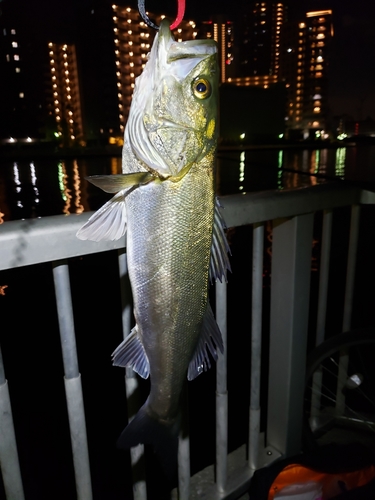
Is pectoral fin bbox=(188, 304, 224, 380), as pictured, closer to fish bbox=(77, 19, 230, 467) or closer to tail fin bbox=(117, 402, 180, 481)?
fish bbox=(77, 19, 230, 467)

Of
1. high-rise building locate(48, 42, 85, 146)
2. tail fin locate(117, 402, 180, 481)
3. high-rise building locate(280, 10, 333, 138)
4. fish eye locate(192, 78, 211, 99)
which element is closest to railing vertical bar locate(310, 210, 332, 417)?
fish eye locate(192, 78, 211, 99)

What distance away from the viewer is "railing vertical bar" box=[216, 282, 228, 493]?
1944 millimetres

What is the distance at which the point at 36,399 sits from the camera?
555cm

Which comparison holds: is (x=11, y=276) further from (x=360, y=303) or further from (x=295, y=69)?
(x=295, y=69)

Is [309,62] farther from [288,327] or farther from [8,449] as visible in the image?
[8,449]

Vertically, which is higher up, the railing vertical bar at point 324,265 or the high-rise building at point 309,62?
the high-rise building at point 309,62

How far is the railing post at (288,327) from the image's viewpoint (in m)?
2.18

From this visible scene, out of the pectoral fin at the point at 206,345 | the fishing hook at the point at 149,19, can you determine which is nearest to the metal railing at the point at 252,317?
the pectoral fin at the point at 206,345

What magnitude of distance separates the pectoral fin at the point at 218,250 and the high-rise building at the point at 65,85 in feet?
255

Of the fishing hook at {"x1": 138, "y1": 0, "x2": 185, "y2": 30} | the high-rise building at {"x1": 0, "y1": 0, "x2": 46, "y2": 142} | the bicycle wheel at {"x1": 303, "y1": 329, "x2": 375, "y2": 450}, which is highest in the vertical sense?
the high-rise building at {"x1": 0, "y1": 0, "x2": 46, "y2": 142}

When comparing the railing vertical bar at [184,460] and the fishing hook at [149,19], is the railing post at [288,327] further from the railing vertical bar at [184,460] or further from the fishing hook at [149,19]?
the fishing hook at [149,19]

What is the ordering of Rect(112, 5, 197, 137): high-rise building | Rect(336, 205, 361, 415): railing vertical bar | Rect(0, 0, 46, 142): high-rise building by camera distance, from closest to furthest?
Rect(336, 205, 361, 415): railing vertical bar → Rect(0, 0, 46, 142): high-rise building → Rect(112, 5, 197, 137): high-rise building

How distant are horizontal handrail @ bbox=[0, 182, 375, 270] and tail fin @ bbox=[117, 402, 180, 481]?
0.70m

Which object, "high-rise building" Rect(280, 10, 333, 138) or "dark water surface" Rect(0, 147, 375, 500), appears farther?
"high-rise building" Rect(280, 10, 333, 138)
